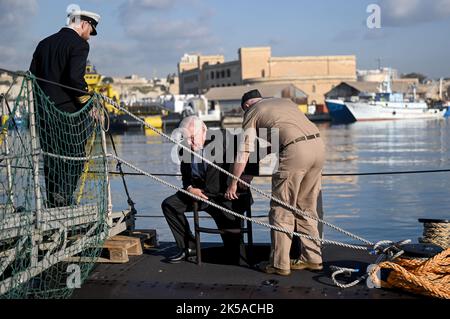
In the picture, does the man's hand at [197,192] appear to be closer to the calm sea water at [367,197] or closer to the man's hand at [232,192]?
the man's hand at [232,192]

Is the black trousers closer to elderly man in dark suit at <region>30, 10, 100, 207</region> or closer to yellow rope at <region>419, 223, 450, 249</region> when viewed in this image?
elderly man in dark suit at <region>30, 10, 100, 207</region>

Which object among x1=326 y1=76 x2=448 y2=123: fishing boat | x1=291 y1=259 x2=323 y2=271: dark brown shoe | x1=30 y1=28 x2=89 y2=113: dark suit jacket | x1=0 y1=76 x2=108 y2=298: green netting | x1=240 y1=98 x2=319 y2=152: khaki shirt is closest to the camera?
x1=0 y1=76 x2=108 y2=298: green netting

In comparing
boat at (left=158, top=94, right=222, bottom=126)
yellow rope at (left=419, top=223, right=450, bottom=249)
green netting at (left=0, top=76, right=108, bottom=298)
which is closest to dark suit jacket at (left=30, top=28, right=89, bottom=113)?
green netting at (left=0, top=76, right=108, bottom=298)

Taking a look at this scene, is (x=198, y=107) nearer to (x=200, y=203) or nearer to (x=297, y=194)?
(x=200, y=203)

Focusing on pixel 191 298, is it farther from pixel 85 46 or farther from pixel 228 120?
pixel 228 120

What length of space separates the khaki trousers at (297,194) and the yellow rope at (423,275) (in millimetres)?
831

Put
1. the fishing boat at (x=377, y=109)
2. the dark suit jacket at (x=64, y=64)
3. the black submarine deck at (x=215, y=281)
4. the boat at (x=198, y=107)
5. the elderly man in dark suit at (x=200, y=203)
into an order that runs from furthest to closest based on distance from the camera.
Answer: the fishing boat at (x=377, y=109) → the boat at (x=198, y=107) → the elderly man in dark suit at (x=200, y=203) → the dark suit jacket at (x=64, y=64) → the black submarine deck at (x=215, y=281)

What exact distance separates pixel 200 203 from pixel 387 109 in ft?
260

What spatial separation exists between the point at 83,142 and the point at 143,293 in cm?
182

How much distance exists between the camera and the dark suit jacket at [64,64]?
19.5 ft

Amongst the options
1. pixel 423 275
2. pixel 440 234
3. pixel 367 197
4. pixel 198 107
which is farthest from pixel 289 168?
pixel 198 107

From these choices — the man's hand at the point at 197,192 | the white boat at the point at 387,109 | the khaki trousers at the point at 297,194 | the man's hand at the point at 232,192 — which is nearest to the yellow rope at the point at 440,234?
the khaki trousers at the point at 297,194

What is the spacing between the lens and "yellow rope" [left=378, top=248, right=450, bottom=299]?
471 centimetres

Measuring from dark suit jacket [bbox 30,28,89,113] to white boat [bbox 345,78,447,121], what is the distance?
76539 millimetres
